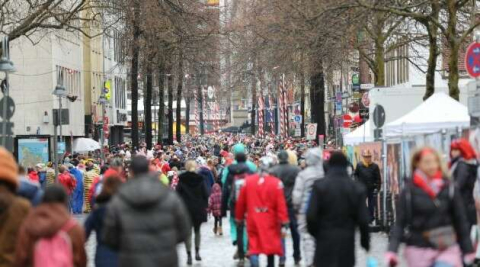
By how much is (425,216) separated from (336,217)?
1.79 metres

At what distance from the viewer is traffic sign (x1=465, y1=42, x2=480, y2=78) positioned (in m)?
20.1

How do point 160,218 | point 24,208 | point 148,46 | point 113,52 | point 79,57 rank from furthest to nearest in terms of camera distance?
1. point 113,52
2. point 79,57
3. point 148,46
4. point 24,208
5. point 160,218

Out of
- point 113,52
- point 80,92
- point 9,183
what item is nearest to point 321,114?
point 80,92

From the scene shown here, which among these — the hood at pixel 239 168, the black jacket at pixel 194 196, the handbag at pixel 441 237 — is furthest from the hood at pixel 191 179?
the handbag at pixel 441 237

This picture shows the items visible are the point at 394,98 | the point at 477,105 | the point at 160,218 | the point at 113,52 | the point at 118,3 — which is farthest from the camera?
the point at 113,52

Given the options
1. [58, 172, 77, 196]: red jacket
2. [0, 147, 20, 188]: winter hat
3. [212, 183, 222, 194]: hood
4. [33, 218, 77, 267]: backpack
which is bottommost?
[58, 172, 77, 196]: red jacket

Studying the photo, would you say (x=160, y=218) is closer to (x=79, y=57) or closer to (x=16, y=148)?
(x=16, y=148)

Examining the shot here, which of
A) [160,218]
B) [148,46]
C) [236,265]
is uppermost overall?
[148,46]

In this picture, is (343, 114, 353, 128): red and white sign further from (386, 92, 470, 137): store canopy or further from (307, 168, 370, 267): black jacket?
(307, 168, 370, 267): black jacket

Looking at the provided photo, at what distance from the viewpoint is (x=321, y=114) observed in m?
61.8

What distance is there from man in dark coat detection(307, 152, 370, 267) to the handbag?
1764mm

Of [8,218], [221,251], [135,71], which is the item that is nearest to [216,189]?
[221,251]

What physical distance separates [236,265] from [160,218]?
1002 cm

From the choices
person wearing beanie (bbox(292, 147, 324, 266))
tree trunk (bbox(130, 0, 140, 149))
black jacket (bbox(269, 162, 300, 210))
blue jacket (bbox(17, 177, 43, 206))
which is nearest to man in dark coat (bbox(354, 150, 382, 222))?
black jacket (bbox(269, 162, 300, 210))
